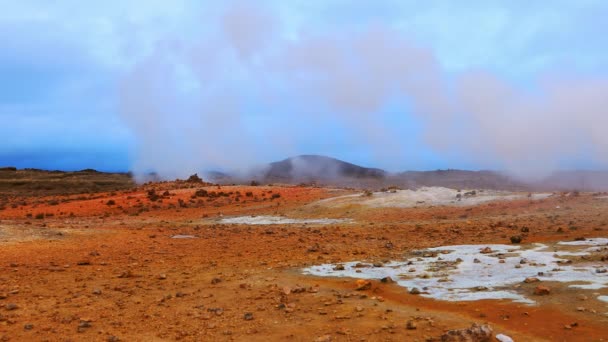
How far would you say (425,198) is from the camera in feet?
83.7

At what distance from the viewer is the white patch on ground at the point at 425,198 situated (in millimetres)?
23578

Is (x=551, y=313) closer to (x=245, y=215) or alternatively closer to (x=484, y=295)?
(x=484, y=295)

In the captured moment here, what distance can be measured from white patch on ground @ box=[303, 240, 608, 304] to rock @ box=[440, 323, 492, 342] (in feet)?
5.85

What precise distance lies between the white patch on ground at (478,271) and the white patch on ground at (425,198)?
11788 millimetres

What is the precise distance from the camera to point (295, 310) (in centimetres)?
777

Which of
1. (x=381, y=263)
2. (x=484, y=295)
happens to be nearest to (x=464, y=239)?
(x=381, y=263)

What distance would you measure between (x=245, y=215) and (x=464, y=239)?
12.8m

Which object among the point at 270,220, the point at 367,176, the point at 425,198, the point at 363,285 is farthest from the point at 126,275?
the point at 367,176

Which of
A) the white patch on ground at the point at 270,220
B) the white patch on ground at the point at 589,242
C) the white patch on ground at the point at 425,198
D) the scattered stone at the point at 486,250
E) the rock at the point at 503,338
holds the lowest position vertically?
the rock at the point at 503,338

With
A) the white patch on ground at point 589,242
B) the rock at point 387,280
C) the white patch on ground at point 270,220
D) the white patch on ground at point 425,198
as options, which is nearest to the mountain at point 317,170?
the white patch on ground at point 425,198

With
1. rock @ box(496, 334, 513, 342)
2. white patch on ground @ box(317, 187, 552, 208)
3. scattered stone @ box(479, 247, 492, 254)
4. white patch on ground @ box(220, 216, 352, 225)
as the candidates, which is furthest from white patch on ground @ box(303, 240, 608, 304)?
white patch on ground @ box(317, 187, 552, 208)

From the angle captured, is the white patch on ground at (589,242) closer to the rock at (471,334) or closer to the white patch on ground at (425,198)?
the rock at (471,334)

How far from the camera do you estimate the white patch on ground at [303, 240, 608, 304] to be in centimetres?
820

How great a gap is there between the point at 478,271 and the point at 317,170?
220 ft
